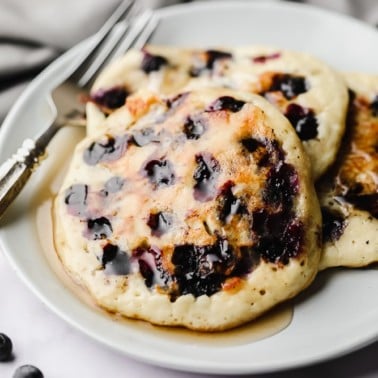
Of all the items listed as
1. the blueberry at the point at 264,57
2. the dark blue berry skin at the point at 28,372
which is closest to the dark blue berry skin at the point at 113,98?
the blueberry at the point at 264,57

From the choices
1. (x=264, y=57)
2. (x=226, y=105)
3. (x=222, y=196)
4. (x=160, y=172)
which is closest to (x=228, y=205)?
(x=222, y=196)

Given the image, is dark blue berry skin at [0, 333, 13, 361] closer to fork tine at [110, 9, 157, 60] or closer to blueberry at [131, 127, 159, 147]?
blueberry at [131, 127, 159, 147]

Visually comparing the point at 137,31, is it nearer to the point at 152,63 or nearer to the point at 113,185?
the point at 152,63

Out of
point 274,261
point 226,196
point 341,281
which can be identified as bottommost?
point 341,281

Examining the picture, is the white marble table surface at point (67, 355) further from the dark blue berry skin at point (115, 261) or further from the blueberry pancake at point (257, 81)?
the blueberry pancake at point (257, 81)

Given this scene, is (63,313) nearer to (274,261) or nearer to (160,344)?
(160,344)

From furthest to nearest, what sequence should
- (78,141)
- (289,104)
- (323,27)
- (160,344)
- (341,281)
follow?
(323,27), (78,141), (289,104), (341,281), (160,344)

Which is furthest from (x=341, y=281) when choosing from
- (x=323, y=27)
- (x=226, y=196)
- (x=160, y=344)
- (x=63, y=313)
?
(x=323, y=27)

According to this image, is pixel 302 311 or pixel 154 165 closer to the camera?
pixel 302 311
